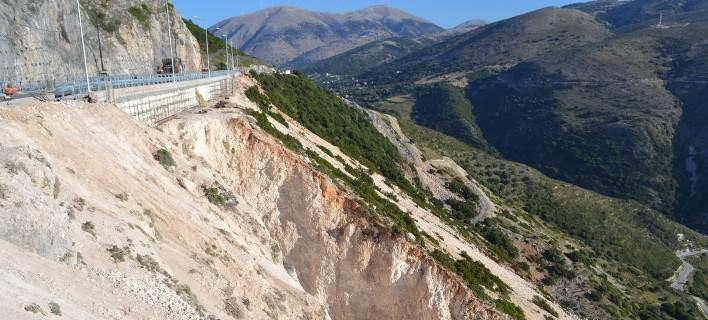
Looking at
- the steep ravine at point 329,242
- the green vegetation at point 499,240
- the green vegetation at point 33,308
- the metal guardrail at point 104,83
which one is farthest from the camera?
the green vegetation at point 499,240

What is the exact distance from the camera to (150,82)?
26.5 metres

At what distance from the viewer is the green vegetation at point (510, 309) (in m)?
22.2

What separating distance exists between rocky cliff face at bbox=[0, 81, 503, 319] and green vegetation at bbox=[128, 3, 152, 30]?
21243 millimetres

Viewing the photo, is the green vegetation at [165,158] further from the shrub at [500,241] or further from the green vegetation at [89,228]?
the shrub at [500,241]

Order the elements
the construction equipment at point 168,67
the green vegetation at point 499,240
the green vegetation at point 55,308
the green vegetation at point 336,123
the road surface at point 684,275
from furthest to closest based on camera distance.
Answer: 1. the road surface at point 684,275
2. the green vegetation at point 499,240
3. the green vegetation at point 336,123
4. the construction equipment at point 168,67
5. the green vegetation at point 55,308

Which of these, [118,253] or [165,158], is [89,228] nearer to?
[118,253]

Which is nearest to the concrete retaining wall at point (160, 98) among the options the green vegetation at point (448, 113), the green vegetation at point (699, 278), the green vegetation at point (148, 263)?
the green vegetation at point (148, 263)

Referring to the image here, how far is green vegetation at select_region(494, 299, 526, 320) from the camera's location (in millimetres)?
22153

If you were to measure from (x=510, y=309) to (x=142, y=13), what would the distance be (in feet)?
116

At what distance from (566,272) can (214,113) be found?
3406 centimetres

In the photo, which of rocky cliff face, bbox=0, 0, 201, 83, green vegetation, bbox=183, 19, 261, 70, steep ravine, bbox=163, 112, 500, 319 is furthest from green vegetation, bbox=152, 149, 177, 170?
green vegetation, bbox=183, 19, 261, 70

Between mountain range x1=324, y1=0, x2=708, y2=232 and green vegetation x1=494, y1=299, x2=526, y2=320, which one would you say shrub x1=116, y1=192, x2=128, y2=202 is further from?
mountain range x1=324, y1=0, x2=708, y2=232

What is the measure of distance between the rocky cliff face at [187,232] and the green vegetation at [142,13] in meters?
21.2

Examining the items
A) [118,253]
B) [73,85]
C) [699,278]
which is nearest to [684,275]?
[699,278]
